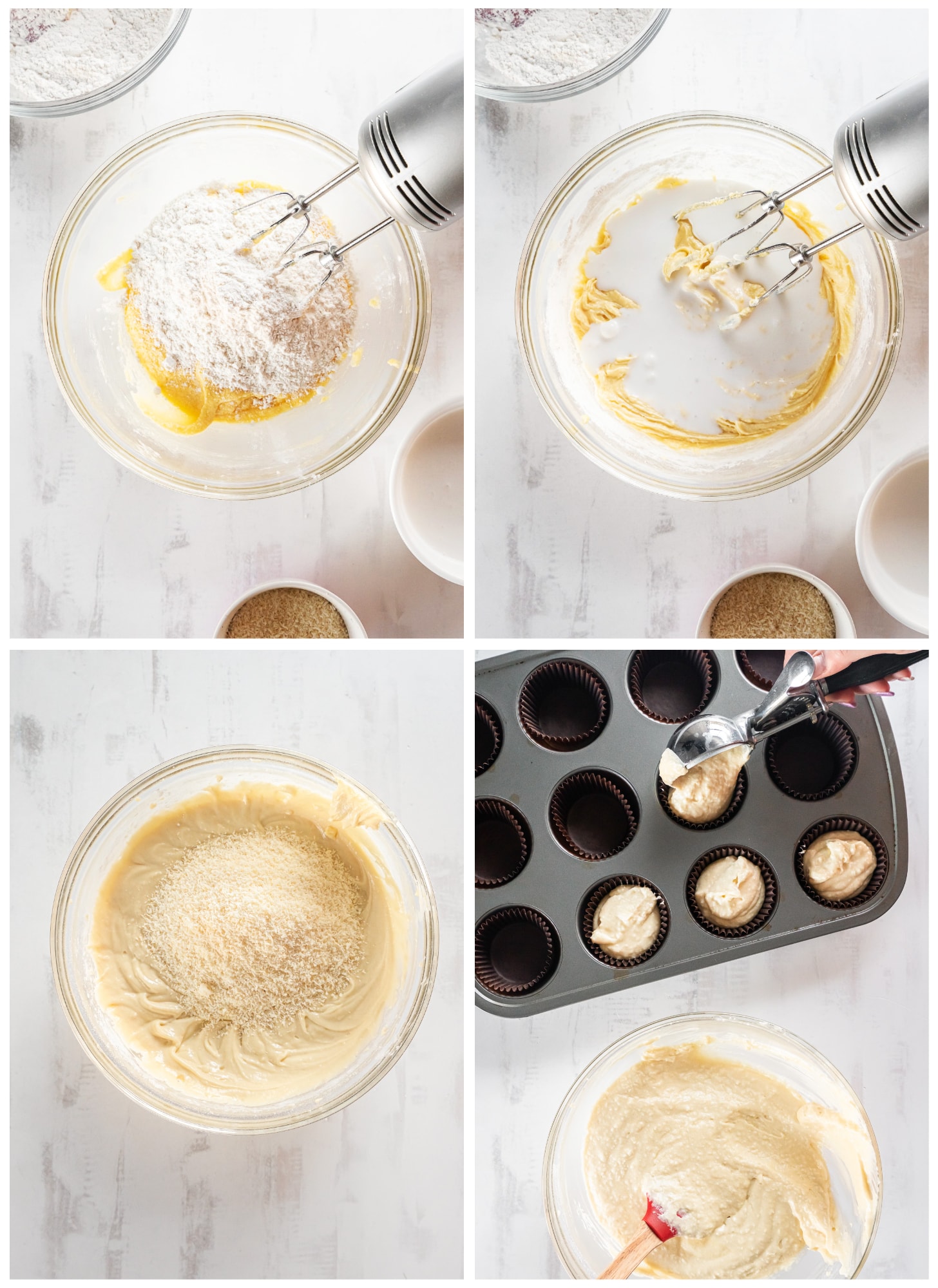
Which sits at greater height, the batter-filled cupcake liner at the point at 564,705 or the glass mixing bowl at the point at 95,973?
the batter-filled cupcake liner at the point at 564,705

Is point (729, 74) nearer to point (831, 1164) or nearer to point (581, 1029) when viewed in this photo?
point (581, 1029)

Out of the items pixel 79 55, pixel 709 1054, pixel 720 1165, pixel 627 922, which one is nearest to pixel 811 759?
pixel 627 922

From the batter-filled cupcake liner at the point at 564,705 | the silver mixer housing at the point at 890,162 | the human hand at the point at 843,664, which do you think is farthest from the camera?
the batter-filled cupcake liner at the point at 564,705

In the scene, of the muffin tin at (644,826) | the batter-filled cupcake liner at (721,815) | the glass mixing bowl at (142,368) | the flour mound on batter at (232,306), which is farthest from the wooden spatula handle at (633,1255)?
the flour mound on batter at (232,306)

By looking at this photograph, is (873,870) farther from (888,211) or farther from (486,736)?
(888,211)

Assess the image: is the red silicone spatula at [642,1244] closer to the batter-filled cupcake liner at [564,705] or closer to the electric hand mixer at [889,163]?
the batter-filled cupcake liner at [564,705]

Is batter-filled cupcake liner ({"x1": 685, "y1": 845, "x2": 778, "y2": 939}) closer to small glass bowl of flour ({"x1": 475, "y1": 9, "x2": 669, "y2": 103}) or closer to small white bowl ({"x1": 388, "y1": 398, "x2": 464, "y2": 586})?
small white bowl ({"x1": 388, "y1": 398, "x2": 464, "y2": 586})

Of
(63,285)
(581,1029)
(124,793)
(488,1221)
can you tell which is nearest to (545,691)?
(581,1029)
